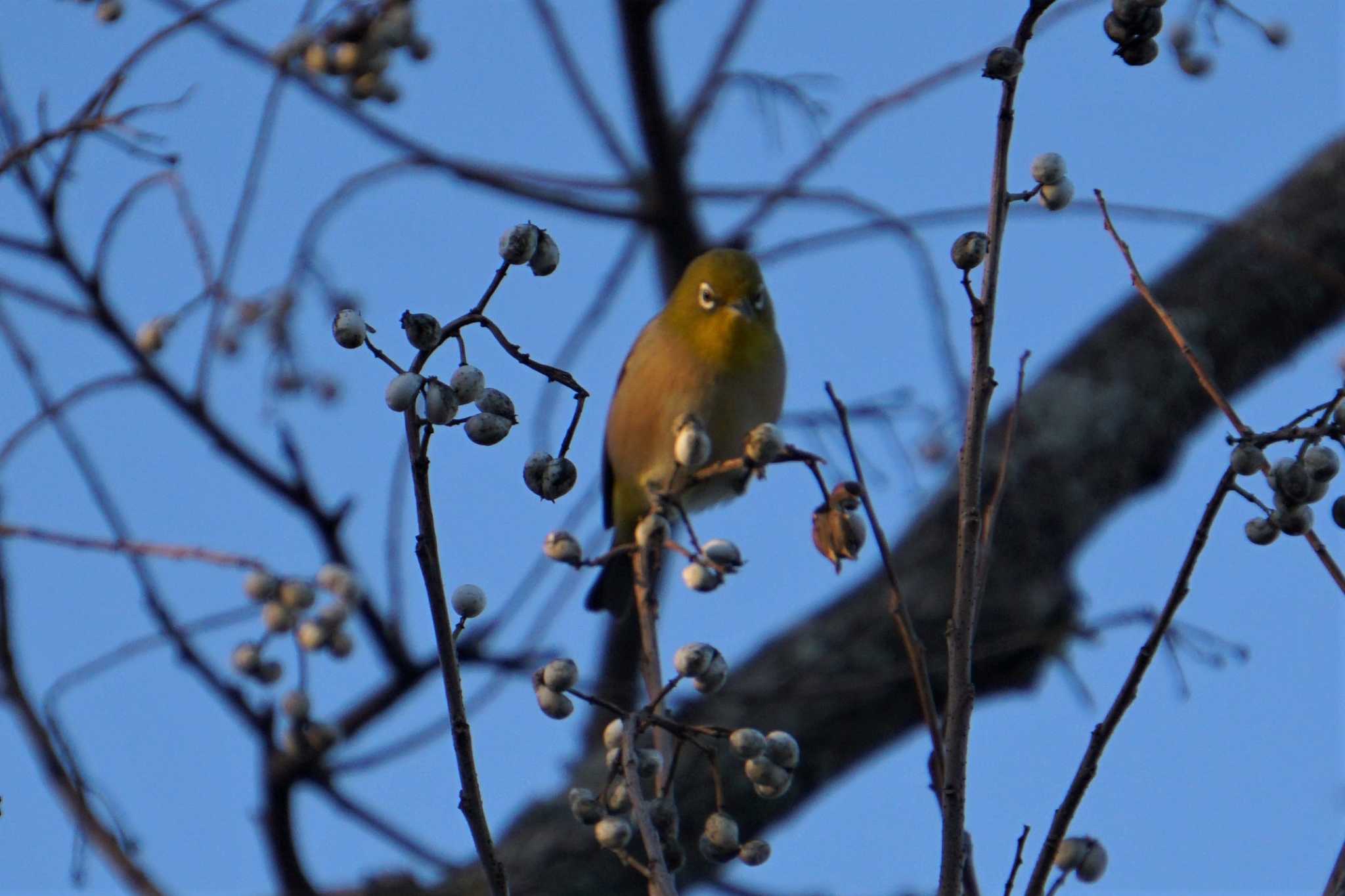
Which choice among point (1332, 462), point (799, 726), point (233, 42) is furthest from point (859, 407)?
point (1332, 462)

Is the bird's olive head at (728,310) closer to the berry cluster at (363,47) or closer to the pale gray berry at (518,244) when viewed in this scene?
the berry cluster at (363,47)

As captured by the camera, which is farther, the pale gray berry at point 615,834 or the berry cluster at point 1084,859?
the berry cluster at point 1084,859

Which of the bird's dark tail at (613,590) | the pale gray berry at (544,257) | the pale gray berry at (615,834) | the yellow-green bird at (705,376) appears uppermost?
the yellow-green bird at (705,376)


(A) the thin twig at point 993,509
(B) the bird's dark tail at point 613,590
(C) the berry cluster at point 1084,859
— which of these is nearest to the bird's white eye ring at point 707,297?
(B) the bird's dark tail at point 613,590

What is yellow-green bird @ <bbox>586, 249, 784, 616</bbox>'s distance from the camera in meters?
4.33

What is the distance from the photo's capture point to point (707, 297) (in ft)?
14.4

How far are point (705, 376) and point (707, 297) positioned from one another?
25cm

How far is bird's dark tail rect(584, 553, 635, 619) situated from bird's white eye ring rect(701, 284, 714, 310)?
807 mm

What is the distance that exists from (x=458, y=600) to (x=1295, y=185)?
4975 mm

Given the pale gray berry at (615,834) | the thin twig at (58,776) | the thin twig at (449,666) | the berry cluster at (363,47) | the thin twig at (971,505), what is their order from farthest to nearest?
1. the berry cluster at (363,47)
2. the thin twig at (58,776)
3. the pale gray berry at (615,834)
4. the thin twig at (971,505)
5. the thin twig at (449,666)

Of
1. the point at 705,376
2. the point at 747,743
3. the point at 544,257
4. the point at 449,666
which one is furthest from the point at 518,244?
the point at 705,376

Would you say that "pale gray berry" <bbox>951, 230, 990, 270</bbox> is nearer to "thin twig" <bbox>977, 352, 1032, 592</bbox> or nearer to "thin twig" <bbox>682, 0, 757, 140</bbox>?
"thin twig" <bbox>977, 352, 1032, 592</bbox>

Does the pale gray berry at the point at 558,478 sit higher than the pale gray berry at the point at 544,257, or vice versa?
the pale gray berry at the point at 544,257

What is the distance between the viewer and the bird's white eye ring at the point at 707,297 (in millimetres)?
4383
